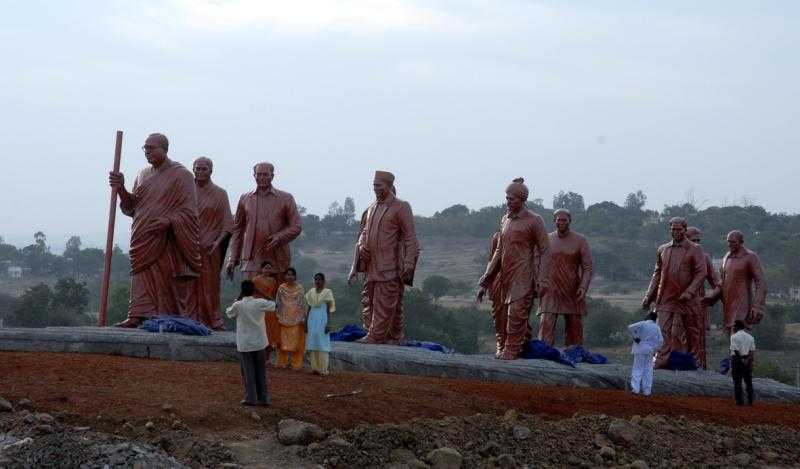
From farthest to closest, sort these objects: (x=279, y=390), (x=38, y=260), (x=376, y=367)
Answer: (x=38, y=260)
(x=376, y=367)
(x=279, y=390)

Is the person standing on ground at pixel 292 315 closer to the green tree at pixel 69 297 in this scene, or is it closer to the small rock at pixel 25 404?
the small rock at pixel 25 404

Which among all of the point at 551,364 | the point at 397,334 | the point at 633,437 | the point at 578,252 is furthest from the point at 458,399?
the point at 578,252

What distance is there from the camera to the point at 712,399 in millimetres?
20062

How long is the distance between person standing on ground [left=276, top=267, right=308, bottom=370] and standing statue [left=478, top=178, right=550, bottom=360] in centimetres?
407

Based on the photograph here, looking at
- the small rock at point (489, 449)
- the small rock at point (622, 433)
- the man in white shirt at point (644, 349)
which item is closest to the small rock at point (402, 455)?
the small rock at point (489, 449)

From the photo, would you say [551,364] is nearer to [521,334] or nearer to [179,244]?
[521,334]

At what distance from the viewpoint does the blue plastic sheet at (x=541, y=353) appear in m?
20.6

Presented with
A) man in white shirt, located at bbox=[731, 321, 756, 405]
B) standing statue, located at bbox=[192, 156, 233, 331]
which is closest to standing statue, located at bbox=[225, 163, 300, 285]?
standing statue, located at bbox=[192, 156, 233, 331]

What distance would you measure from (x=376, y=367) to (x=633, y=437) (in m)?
3.61

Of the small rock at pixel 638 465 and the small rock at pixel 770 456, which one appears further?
the small rock at pixel 770 456

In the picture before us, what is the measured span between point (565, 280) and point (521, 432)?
8.94 metres

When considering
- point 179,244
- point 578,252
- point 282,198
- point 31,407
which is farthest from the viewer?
point 578,252

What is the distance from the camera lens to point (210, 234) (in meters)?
21.9

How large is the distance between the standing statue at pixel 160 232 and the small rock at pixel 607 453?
21.7ft
